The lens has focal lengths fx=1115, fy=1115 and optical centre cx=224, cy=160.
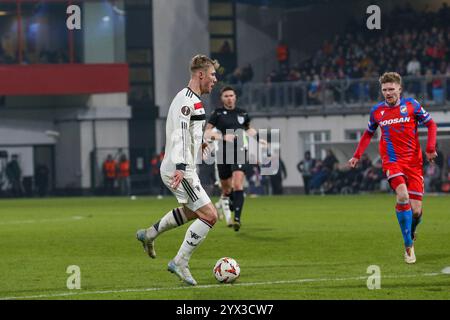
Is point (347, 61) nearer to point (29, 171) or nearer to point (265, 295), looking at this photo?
point (29, 171)

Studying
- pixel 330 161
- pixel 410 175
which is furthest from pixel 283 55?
pixel 410 175

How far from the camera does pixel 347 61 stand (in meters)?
47.2

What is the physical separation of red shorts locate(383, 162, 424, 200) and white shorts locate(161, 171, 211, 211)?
3.23 m

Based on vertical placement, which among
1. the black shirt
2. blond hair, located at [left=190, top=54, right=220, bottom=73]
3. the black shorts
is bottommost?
the black shorts

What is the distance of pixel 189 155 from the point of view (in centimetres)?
1209

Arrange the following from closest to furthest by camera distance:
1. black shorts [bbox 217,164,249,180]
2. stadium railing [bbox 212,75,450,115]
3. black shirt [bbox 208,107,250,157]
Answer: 1. black shorts [bbox 217,164,249,180]
2. black shirt [bbox 208,107,250,157]
3. stadium railing [bbox 212,75,450,115]

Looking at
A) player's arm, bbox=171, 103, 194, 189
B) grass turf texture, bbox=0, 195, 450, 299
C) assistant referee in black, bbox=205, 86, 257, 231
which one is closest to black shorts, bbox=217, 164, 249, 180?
assistant referee in black, bbox=205, 86, 257, 231

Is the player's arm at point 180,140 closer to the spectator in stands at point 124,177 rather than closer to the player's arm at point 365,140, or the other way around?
the player's arm at point 365,140

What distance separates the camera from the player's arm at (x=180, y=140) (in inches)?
469

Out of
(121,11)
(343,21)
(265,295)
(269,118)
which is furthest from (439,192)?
(265,295)

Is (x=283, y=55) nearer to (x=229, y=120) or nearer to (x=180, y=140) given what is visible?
(x=229, y=120)

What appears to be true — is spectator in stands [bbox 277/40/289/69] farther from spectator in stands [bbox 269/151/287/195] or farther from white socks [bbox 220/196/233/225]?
white socks [bbox 220/196/233/225]

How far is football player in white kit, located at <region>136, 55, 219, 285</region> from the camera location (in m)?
11.9
